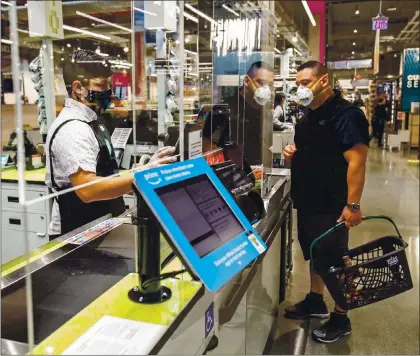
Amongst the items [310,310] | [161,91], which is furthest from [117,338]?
[161,91]

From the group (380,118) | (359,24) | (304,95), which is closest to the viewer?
(304,95)

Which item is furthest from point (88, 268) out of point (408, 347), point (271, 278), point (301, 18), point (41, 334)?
point (301, 18)

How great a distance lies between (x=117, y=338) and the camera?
1.02 metres

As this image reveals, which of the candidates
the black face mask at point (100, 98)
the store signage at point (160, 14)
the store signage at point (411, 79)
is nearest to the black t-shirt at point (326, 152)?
the store signage at point (160, 14)

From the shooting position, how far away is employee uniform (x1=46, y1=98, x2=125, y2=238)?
1.84 metres

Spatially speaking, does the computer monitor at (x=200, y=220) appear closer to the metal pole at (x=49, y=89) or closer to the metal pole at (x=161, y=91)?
the metal pole at (x=161, y=91)

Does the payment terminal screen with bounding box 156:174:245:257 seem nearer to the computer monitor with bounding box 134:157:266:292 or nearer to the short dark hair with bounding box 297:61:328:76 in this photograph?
the computer monitor with bounding box 134:157:266:292

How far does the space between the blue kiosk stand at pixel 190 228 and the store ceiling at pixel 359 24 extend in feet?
25.2

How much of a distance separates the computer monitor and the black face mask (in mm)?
1088

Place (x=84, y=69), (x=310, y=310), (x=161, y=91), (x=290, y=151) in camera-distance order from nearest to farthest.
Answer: (x=84, y=69)
(x=290, y=151)
(x=310, y=310)
(x=161, y=91)

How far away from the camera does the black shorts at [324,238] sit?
2.67 meters

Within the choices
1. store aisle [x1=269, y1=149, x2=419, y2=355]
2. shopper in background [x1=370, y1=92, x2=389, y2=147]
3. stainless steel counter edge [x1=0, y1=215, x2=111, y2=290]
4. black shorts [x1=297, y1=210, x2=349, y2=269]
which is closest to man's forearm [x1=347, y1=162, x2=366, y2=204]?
black shorts [x1=297, y1=210, x2=349, y2=269]

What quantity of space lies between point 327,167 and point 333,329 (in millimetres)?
1100

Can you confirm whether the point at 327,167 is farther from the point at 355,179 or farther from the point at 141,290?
the point at 141,290
